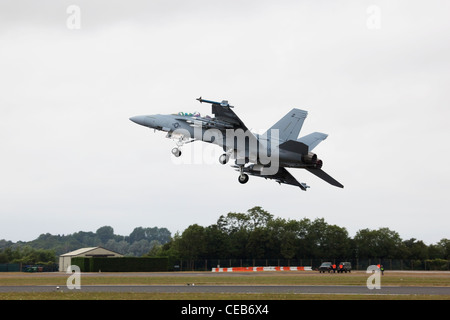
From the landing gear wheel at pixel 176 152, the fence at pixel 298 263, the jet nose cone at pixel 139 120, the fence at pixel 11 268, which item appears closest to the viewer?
the landing gear wheel at pixel 176 152

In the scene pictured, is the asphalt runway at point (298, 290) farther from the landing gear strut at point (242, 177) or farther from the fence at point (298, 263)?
the fence at point (298, 263)

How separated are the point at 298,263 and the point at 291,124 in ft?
180

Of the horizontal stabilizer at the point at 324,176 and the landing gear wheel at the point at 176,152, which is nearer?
the landing gear wheel at the point at 176,152

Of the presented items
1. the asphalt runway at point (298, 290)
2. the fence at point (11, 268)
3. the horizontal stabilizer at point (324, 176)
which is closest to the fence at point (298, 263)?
the fence at point (11, 268)

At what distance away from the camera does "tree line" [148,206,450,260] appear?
351 ft

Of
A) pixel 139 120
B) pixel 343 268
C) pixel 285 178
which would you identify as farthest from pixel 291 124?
pixel 343 268

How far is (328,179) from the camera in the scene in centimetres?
4822

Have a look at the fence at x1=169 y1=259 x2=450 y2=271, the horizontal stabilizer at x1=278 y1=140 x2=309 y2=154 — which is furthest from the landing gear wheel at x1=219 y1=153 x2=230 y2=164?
the fence at x1=169 y1=259 x2=450 y2=271

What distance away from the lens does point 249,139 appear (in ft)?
148

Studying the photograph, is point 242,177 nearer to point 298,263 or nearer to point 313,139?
point 313,139

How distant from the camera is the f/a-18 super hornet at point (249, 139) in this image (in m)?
43.8

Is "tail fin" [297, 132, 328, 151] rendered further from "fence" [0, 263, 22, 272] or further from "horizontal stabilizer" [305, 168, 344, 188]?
"fence" [0, 263, 22, 272]
